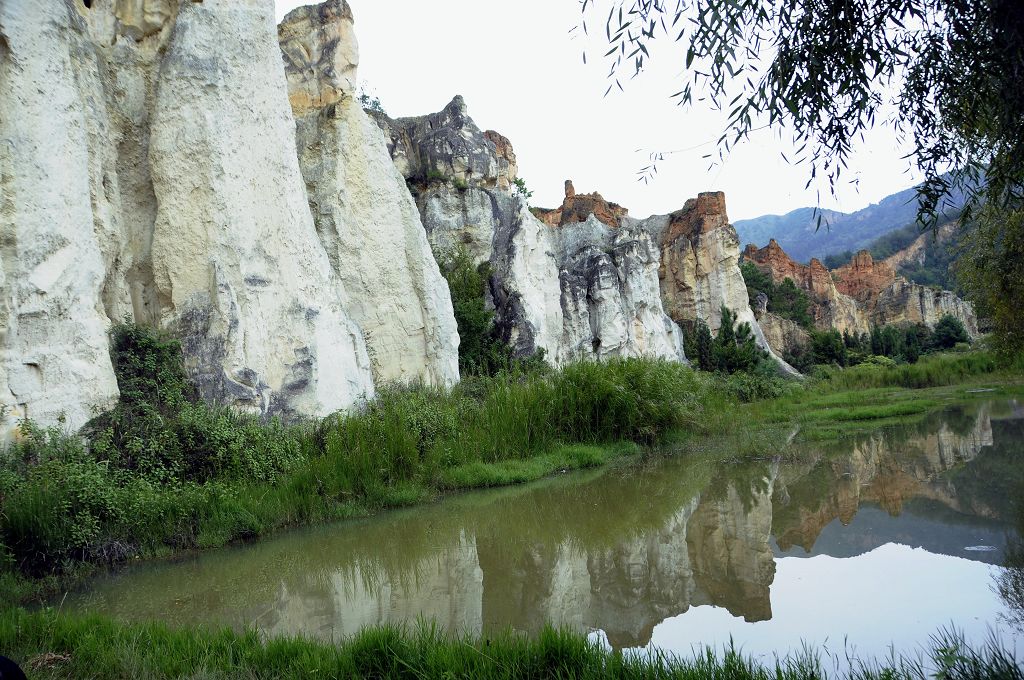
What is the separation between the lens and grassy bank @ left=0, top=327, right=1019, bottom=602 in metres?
7.02

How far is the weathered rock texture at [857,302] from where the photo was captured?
160ft

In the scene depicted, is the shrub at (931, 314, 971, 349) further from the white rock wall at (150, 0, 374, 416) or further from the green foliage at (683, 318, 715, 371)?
the white rock wall at (150, 0, 374, 416)

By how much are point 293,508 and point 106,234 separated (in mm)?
5850

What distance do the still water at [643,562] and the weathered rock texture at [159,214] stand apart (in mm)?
3782

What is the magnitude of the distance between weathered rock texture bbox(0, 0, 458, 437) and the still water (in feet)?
12.4

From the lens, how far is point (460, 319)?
2112cm

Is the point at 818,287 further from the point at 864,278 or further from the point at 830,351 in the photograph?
the point at 830,351

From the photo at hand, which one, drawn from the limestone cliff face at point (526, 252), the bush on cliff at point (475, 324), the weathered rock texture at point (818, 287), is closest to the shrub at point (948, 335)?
the weathered rock texture at point (818, 287)

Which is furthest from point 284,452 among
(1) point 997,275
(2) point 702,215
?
(2) point 702,215

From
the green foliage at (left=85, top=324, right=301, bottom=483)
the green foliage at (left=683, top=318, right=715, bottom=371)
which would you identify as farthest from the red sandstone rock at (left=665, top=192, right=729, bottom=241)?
the green foliage at (left=85, top=324, right=301, bottom=483)

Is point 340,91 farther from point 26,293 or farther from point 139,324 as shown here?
point 26,293

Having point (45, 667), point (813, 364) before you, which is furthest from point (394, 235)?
point (813, 364)

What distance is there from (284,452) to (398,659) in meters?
6.72

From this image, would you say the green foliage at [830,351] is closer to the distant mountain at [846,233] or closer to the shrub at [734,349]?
the shrub at [734,349]
